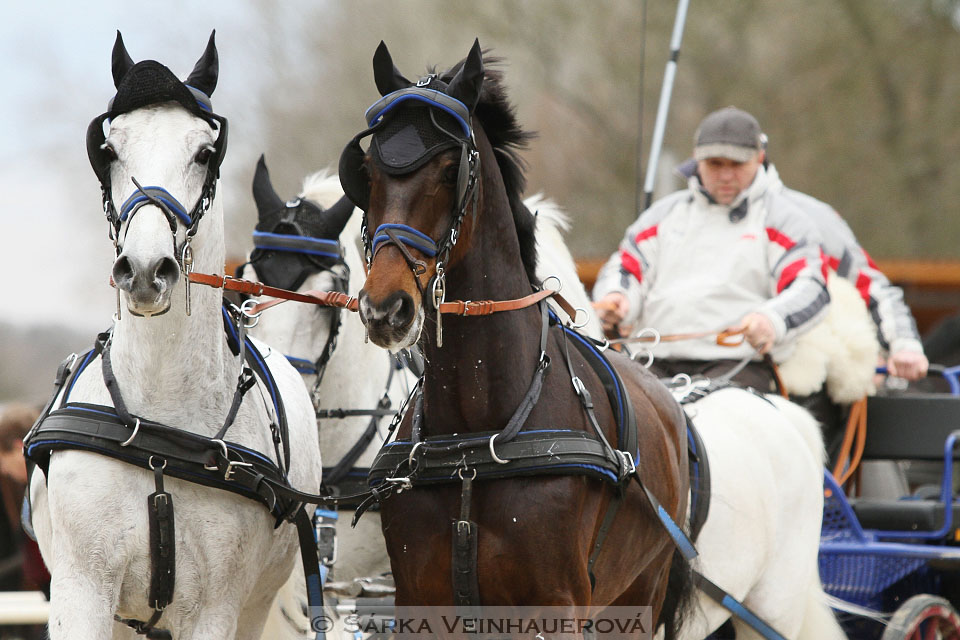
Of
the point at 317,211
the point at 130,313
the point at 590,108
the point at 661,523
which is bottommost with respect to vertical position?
the point at 661,523

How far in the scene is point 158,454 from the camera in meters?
2.74

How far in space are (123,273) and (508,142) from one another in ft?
3.46

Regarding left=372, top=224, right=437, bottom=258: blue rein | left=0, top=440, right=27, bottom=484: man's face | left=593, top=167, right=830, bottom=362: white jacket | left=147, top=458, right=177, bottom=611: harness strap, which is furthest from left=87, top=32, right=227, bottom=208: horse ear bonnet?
left=0, top=440, right=27, bottom=484: man's face

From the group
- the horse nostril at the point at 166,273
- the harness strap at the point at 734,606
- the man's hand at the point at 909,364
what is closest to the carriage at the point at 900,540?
the man's hand at the point at 909,364

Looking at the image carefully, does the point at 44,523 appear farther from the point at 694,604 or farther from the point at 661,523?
the point at 694,604

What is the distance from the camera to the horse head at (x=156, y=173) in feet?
8.27

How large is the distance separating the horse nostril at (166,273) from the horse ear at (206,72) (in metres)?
0.57

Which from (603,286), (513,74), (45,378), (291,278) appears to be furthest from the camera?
(513,74)

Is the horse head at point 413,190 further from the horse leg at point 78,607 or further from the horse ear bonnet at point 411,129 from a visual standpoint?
the horse leg at point 78,607

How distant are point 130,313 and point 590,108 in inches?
479

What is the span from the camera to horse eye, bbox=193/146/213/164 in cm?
276

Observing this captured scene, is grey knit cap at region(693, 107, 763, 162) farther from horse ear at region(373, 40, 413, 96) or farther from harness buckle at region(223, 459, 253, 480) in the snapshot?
harness buckle at region(223, 459, 253, 480)

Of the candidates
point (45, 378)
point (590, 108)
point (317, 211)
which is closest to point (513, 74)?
point (590, 108)

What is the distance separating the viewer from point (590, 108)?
1443 cm
